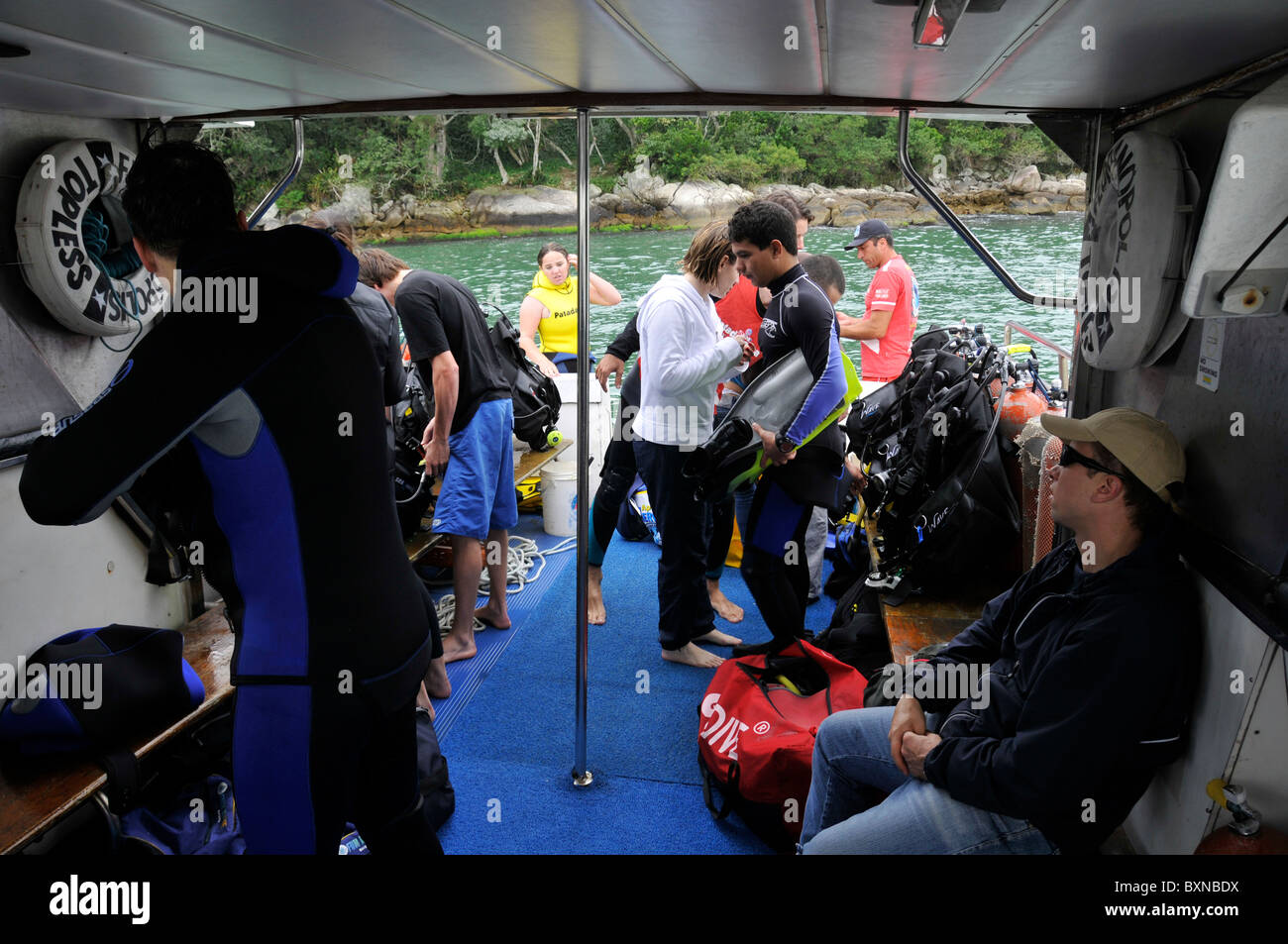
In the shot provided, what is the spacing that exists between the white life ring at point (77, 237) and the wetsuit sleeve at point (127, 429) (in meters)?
1.38

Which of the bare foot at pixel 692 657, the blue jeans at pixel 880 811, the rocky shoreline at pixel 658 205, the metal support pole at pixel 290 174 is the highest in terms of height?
the rocky shoreline at pixel 658 205

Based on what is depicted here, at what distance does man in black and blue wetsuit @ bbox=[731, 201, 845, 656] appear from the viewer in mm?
2838

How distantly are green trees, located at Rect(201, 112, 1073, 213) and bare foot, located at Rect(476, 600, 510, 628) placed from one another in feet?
51.4

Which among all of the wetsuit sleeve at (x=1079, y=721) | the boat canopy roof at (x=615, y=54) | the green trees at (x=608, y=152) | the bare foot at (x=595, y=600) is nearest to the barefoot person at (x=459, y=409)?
the bare foot at (x=595, y=600)

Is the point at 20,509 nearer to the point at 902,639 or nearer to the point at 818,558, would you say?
the point at 902,639

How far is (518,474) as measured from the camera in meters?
4.36

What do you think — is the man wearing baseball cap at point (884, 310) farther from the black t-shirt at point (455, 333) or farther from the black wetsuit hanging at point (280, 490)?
the black wetsuit hanging at point (280, 490)

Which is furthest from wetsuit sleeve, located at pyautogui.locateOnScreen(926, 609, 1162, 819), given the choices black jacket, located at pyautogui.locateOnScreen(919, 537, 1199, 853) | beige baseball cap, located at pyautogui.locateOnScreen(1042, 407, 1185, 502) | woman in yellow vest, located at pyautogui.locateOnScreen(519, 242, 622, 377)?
woman in yellow vest, located at pyautogui.locateOnScreen(519, 242, 622, 377)

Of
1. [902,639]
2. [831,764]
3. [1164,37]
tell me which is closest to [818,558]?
[902,639]

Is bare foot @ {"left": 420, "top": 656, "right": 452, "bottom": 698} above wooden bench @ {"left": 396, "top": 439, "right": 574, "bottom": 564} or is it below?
below

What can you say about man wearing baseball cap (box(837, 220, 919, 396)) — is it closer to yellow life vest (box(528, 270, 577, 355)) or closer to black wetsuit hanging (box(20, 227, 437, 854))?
yellow life vest (box(528, 270, 577, 355))

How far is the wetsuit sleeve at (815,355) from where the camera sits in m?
2.83

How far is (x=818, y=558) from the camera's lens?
3939 mm

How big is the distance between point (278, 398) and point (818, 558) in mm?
2984
